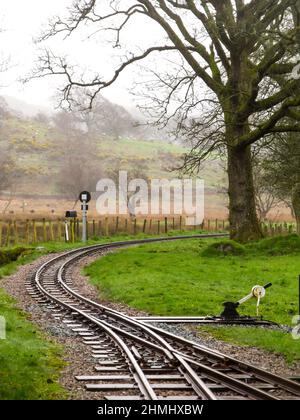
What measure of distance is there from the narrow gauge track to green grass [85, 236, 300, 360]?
1.54 meters

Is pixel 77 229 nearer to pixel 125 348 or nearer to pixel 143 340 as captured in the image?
pixel 143 340

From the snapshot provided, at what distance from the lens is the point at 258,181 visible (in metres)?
39.8

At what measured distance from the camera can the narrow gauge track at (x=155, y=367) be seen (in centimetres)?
857

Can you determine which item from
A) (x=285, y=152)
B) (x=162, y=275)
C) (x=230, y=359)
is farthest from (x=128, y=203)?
(x=230, y=359)

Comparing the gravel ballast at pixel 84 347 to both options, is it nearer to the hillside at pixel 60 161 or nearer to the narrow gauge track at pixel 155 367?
the narrow gauge track at pixel 155 367

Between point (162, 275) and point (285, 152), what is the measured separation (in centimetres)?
1436

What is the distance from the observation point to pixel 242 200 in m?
28.2

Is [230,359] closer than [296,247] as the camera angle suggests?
Yes

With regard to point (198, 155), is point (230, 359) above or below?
below

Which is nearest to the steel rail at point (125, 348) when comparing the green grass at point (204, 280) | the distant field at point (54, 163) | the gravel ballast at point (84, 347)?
the gravel ballast at point (84, 347)

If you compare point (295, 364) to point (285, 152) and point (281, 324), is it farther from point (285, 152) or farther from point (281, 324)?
point (285, 152)

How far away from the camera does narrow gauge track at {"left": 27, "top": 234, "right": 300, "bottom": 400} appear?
857 centimetres

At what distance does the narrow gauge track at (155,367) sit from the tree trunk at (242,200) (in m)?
14.1

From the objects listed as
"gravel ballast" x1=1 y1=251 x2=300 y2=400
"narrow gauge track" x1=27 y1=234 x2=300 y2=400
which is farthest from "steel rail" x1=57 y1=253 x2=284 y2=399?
"gravel ballast" x1=1 y1=251 x2=300 y2=400
